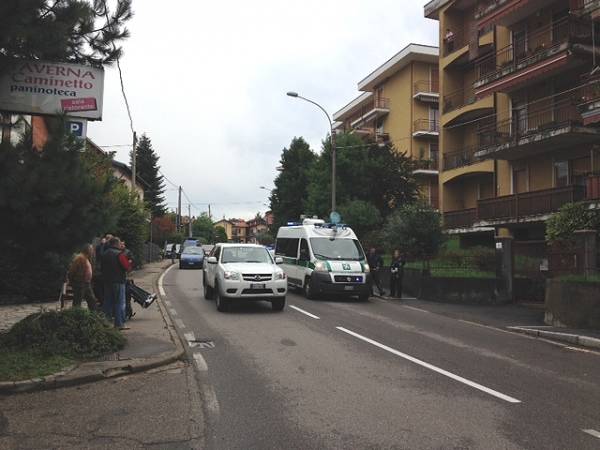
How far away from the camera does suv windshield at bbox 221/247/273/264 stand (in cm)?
1478

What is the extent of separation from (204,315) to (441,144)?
2414 cm

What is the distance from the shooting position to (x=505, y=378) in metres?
7.32

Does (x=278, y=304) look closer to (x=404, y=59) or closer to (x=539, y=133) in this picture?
(x=539, y=133)

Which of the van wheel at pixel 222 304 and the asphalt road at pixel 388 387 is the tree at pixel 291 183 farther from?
the asphalt road at pixel 388 387

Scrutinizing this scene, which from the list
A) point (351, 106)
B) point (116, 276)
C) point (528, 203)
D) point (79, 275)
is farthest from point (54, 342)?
point (351, 106)

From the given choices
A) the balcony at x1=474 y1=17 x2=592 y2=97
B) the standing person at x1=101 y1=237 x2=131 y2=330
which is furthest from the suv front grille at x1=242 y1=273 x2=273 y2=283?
the balcony at x1=474 y1=17 x2=592 y2=97

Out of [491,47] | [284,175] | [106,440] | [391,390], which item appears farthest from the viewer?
[284,175]

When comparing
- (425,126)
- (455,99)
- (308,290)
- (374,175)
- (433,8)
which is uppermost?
(433,8)

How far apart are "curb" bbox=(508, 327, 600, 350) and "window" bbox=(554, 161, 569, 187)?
14.1 metres

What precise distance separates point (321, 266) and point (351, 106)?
3817 centimetres

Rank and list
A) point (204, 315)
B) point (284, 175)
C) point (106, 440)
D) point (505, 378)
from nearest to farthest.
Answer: point (106, 440) → point (505, 378) → point (204, 315) → point (284, 175)

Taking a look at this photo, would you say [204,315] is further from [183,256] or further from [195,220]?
[195,220]

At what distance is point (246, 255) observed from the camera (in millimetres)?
15055

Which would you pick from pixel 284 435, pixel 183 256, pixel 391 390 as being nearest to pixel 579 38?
pixel 391 390
